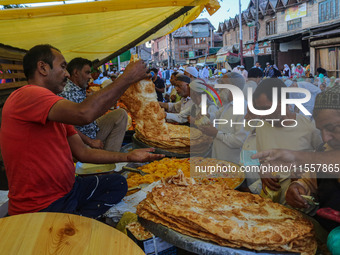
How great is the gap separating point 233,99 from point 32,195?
9.74 feet

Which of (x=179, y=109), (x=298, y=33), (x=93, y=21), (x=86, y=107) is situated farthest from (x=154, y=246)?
(x=298, y=33)

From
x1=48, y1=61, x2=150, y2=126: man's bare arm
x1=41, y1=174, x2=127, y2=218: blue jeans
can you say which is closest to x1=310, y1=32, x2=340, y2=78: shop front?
x1=41, y1=174, x2=127, y2=218: blue jeans

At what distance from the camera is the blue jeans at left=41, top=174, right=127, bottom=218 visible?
2496mm

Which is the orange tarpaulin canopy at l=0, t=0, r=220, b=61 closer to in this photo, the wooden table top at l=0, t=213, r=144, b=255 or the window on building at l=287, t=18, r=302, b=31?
the wooden table top at l=0, t=213, r=144, b=255

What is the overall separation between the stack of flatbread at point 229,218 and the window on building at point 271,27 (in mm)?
28937

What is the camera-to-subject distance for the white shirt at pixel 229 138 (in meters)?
3.81

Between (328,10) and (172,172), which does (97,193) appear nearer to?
(172,172)

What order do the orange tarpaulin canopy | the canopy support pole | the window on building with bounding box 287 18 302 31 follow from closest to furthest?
the orange tarpaulin canopy → the canopy support pole → the window on building with bounding box 287 18 302 31

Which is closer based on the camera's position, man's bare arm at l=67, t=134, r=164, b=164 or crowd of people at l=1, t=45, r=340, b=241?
crowd of people at l=1, t=45, r=340, b=241

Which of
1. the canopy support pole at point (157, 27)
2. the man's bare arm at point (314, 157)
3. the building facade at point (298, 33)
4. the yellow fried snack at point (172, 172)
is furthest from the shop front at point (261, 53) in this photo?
the man's bare arm at point (314, 157)

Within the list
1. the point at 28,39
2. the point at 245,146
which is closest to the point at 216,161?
the point at 245,146

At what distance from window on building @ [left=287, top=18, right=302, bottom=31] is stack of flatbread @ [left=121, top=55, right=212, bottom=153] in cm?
2250

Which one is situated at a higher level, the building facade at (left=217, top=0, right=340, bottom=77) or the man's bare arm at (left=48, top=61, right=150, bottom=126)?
the building facade at (left=217, top=0, right=340, bottom=77)
